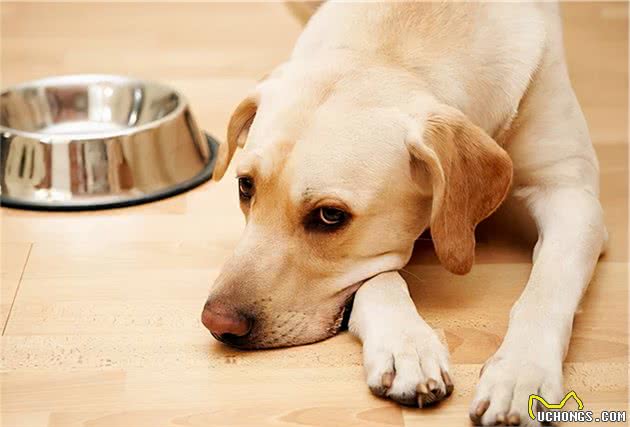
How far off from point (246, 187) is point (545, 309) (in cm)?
63

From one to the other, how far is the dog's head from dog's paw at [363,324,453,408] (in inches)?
7.7

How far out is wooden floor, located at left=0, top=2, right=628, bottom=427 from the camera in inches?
78.8

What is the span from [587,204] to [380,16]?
→ 622 mm

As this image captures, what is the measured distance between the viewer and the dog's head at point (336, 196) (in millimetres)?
2078

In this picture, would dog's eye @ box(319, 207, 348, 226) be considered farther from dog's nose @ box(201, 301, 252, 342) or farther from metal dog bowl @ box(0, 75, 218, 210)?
metal dog bowl @ box(0, 75, 218, 210)

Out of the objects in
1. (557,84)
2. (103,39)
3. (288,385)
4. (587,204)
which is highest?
(557,84)

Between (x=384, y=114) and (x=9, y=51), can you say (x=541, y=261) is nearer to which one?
(x=384, y=114)

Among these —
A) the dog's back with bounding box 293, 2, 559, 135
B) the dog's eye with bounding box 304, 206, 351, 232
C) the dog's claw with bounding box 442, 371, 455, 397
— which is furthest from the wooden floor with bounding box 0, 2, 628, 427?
the dog's back with bounding box 293, 2, 559, 135

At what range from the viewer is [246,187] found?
7.17ft

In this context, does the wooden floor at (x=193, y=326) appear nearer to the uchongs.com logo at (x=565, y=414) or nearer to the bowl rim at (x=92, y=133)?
the uchongs.com logo at (x=565, y=414)

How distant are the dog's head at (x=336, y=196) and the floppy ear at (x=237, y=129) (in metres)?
0.17

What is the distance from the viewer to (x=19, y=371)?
6.97 ft

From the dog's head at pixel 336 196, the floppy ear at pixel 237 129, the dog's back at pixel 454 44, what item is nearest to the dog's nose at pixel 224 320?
the dog's head at pixel 336 196

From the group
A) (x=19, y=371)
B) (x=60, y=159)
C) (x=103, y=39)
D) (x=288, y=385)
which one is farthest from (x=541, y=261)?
(x=103, y=39)
